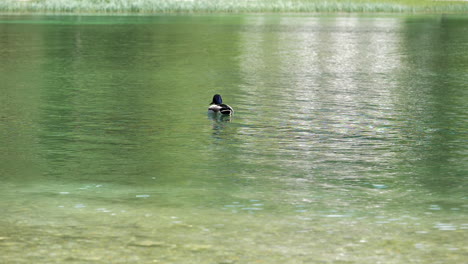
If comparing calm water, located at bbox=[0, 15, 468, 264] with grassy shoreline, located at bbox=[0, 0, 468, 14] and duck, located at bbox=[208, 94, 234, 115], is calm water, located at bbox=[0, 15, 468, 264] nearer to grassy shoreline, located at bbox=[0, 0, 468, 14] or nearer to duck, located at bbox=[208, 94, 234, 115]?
duck, located at bbox=[208, 94, 234, 115]

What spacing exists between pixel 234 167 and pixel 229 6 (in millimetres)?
107049

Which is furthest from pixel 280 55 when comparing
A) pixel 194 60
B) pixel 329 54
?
pixel 194 60

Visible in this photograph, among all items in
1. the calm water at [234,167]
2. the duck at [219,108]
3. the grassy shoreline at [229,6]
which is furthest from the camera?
the grassy shoreline at [229,6]

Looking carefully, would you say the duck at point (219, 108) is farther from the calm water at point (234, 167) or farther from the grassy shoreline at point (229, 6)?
the grassy shoreline at point (229, 6)

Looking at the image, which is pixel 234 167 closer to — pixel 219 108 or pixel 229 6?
pixel 219 108

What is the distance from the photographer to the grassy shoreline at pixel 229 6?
11000 cm

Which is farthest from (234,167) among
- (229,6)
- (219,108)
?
(229,6)

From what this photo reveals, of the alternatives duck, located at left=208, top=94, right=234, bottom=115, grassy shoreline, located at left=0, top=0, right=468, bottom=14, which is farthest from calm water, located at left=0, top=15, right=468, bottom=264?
grassy shoreline, located at left=0, top=0, right=468, bottom=14

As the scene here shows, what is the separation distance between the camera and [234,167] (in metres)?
14.6

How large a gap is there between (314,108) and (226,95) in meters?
3.86

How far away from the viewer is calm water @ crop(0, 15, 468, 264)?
33.3 feet

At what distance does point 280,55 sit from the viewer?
136ft

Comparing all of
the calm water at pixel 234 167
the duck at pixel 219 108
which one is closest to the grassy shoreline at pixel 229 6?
the calm water at pixel 234 167

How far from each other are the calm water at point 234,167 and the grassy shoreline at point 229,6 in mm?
79658
